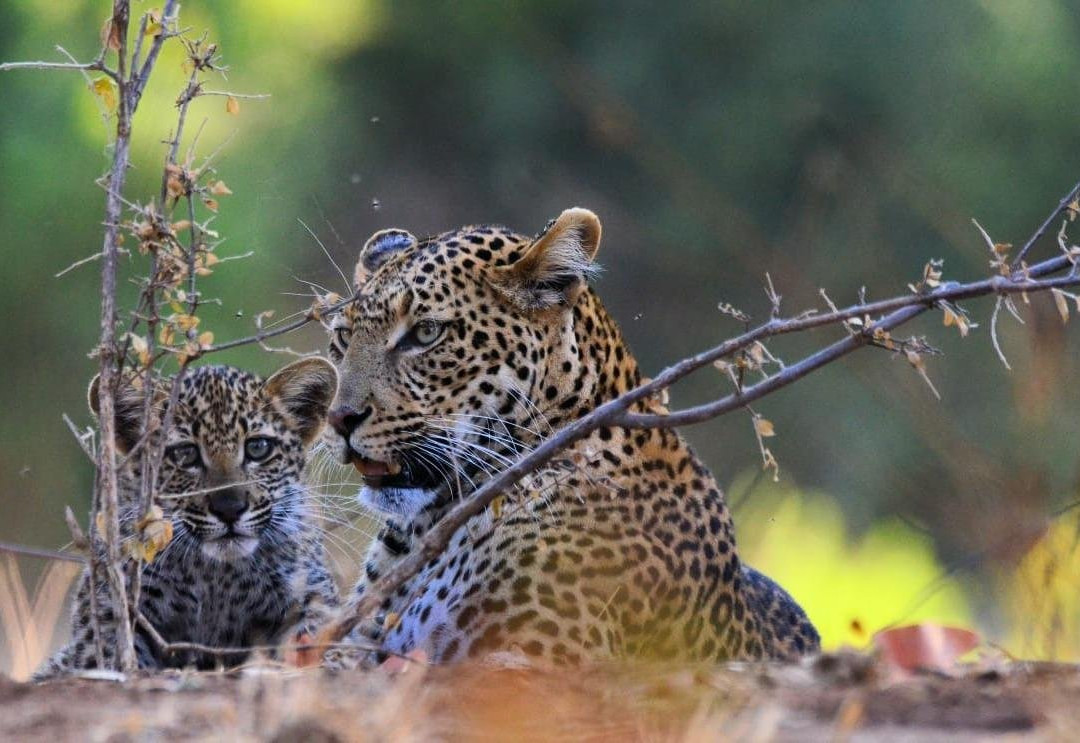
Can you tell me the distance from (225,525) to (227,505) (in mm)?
77

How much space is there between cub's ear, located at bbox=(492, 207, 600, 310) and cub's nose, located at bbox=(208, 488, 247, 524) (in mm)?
1377

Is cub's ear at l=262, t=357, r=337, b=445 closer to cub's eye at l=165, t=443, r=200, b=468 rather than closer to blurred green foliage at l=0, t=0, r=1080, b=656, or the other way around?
cub's eye at l=165, t=443, r=200, b=468

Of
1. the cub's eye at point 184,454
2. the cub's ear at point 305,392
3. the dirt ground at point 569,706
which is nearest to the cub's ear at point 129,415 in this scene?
the cub's eye at point 184,454

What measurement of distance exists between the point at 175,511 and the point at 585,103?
7.19 ft

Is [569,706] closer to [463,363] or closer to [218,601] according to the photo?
[463,363]

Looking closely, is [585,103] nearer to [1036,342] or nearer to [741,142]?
[1036,342]

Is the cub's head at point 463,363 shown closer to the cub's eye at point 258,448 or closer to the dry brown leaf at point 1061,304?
the cub's eye at point 258,448

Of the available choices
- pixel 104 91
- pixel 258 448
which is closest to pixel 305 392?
pixel 258 448

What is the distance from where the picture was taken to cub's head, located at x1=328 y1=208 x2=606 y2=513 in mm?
6926

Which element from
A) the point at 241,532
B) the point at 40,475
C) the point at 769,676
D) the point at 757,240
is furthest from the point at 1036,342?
the point at 40,475

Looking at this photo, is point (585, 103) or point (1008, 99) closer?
point (585, 103)

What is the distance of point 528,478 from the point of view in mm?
6703

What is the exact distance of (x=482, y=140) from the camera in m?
28.9

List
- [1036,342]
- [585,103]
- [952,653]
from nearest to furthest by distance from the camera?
[1036,342] → [952,653] → [585,103]
